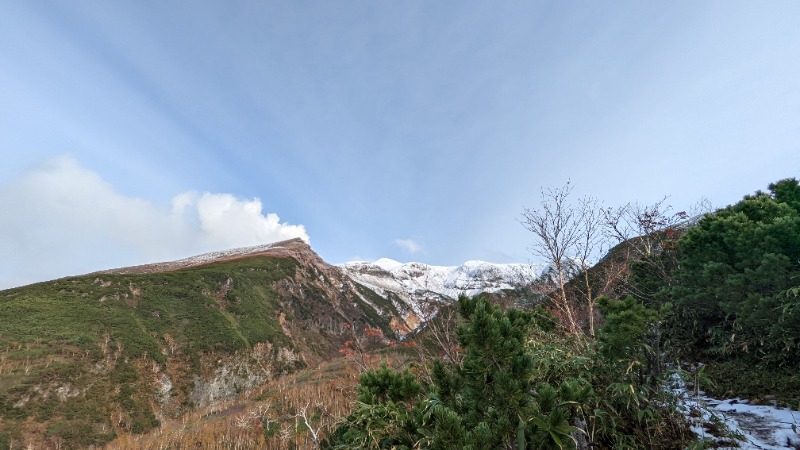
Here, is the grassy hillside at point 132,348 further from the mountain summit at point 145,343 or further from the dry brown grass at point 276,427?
the dry brown grass at point 276,427

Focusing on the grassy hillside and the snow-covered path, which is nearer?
the snow-covered path

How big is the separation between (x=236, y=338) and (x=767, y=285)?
3390cm

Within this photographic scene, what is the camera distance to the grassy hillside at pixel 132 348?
1684cm

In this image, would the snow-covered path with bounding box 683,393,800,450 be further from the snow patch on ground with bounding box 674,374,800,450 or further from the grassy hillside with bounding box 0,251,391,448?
the grassy hillside with bounding box 0,251,391,448

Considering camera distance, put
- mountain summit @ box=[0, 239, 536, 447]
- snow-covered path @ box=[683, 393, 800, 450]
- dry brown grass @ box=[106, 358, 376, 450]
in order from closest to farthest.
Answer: snow-covered path @ box=[683, 393, 800, 450], dry brown grass @ box=[106, 358, 376, 450], mountain summit @ box=[0, 239, 536, 447]

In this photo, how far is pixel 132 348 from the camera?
2314cm

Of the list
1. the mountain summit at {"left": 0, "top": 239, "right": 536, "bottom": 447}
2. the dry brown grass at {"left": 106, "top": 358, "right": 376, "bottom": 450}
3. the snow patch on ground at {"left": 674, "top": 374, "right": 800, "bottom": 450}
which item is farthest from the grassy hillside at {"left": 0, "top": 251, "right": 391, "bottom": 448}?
the snow patch on ground at {"left": 674, "top": 374, "right": 800, "bottom": 450}

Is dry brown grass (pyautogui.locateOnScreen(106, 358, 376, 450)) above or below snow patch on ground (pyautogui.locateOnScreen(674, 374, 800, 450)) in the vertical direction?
below

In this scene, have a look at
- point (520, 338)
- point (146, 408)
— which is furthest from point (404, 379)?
point (146, 408)

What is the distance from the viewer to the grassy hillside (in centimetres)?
1684

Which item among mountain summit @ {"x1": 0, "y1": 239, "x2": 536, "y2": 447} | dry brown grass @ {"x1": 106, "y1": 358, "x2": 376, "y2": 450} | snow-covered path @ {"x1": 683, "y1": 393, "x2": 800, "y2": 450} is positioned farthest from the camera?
mountain summit @ {"x1": 0, "y1": 239, "x2": 536, "y2": 447}

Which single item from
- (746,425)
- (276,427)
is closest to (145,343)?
(276,427)

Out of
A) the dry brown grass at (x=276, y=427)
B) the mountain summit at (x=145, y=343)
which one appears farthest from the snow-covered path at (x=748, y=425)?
the dry brown grass at (x=276, y=427)

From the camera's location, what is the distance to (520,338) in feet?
10.8
